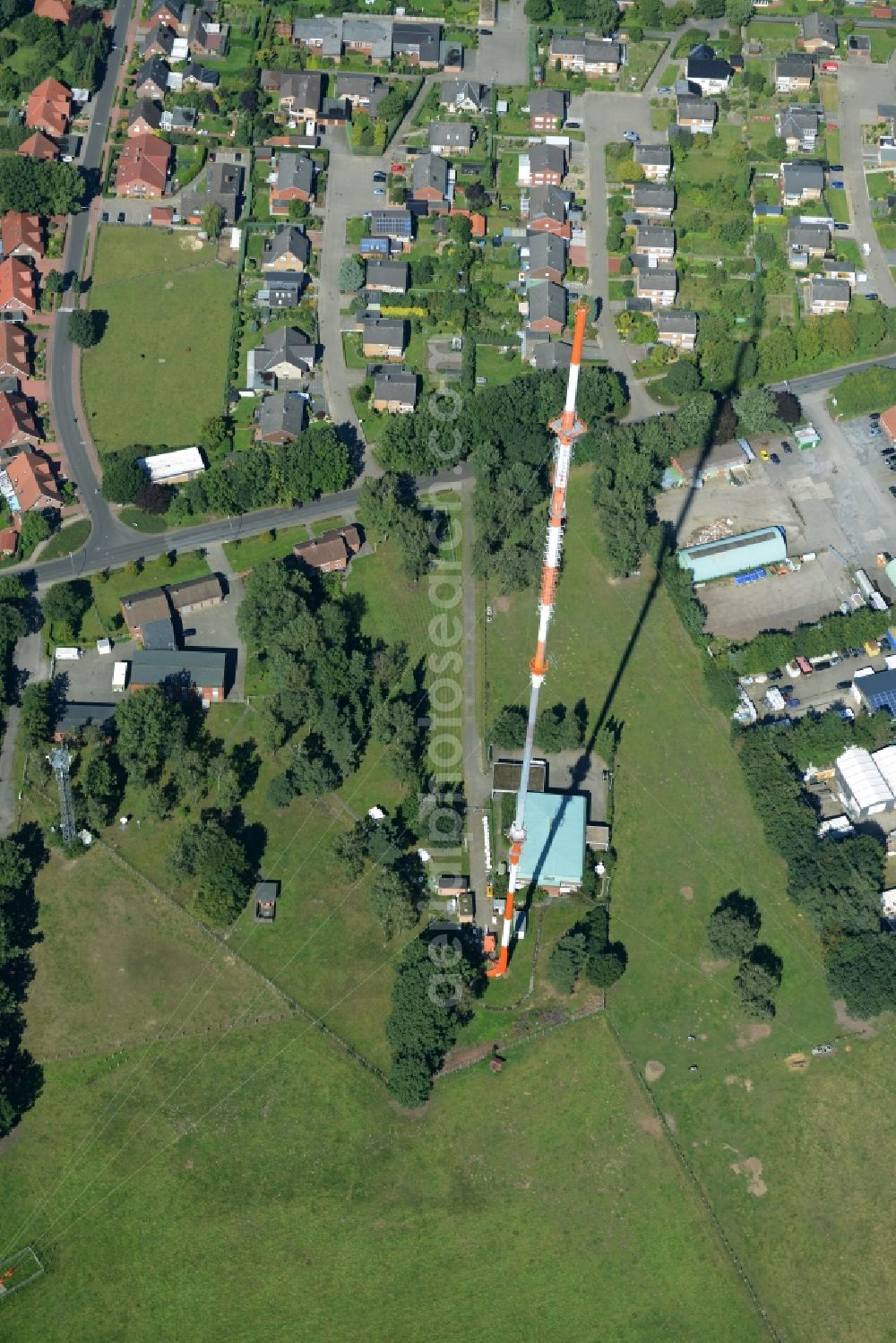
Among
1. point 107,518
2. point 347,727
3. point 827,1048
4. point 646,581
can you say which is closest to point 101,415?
point 107,518

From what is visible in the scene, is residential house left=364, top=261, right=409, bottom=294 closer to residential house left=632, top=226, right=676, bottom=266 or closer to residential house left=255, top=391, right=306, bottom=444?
residential house left=255, top=391, right=306, bottom=444

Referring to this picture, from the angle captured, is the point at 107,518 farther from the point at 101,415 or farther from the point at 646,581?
the point at 646,581

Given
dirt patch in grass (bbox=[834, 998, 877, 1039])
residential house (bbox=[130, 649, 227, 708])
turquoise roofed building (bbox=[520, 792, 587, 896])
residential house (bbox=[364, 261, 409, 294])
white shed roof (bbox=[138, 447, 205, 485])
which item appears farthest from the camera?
residential house (bbox=[364, 261, 409, 294])

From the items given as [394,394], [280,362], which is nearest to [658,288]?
[394,394]

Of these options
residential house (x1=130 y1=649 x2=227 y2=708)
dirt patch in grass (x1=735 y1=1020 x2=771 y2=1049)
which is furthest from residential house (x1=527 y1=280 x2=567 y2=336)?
dirt patch in grass (x1=735 y1=1020 x2=771 y2=1049)

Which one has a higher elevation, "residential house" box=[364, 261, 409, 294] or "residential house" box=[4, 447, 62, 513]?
"residential house" box=[364, 261, 409, 294]

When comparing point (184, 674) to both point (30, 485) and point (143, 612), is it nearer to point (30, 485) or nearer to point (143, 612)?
point (143, 612)

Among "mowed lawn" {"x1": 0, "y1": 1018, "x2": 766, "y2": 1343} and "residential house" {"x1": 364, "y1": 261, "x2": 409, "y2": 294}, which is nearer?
"mowed lawn" {"x1": 0, "y1": 1018, "x2": 766, "y2": 1343}
